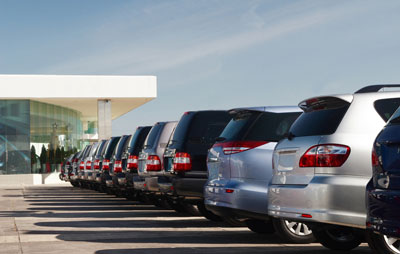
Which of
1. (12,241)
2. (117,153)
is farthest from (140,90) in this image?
(12,241)

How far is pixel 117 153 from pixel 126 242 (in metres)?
9.87

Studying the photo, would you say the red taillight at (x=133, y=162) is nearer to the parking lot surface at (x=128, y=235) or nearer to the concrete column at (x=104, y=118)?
the parking lot surface at (x=128, y=235)

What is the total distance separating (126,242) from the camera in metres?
10.1

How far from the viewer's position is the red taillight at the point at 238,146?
9212 millimetres

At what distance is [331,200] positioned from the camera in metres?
6.98

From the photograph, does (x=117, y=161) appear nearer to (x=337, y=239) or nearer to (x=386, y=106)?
(x=337, y=239)

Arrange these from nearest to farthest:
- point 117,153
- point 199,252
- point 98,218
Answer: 1. point 199,252
2. point 98,218
3. point 117,153

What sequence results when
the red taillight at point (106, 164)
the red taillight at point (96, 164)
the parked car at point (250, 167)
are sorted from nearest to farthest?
the parked car at point (250, 167), the red taillight at point (106, 164), the red taillight at point (96, 164)

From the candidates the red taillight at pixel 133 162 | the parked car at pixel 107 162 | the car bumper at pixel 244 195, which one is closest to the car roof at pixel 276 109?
the car bumper at pixel 244 195

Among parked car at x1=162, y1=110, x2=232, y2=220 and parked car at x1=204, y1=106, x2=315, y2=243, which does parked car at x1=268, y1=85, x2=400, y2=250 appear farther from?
parked car at x1=162, y1=110, x2=232, y2=220

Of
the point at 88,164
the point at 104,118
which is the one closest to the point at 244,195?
the point at 88,164

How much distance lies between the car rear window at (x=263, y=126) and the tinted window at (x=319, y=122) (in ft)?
4.35

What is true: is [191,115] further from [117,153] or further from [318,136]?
[117,153]

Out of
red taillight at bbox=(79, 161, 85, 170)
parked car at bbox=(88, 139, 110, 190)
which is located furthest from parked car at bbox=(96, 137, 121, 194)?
red taillight at bbox=(79, 161, 85, 170)
